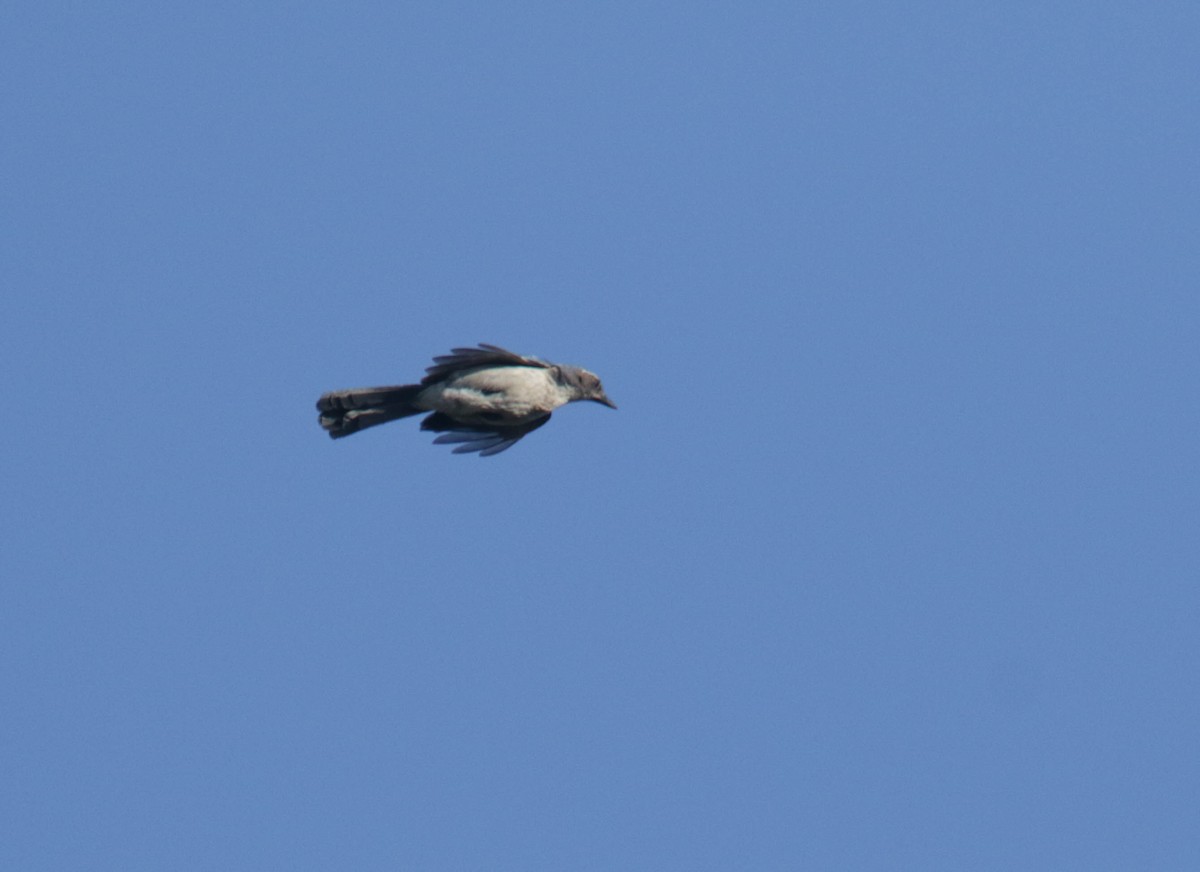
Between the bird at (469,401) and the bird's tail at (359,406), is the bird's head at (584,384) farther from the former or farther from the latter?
the bird's tail at (359,406)

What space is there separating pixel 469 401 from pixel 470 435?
2.24ft

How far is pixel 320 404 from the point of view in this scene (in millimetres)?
24734

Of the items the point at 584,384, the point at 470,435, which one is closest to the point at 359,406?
the point at 470,435

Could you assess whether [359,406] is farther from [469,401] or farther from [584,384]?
[584,384]

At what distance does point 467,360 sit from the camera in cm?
2433

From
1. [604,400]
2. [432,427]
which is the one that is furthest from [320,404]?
[604,400]

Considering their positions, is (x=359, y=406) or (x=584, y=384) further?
(x=584, y=384)

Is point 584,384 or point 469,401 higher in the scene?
point 584,384

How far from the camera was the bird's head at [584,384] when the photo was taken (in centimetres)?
2538

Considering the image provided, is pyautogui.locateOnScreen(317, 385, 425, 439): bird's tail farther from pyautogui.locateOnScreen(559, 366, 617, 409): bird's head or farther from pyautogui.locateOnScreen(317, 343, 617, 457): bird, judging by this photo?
pyautogui.locateOnScreen(559, 366, 617, 409): bird's head

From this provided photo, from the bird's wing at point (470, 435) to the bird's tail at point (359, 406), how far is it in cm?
42

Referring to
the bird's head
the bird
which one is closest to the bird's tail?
the bird

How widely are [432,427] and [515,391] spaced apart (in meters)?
1.19

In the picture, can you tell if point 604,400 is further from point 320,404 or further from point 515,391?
point 320,404
